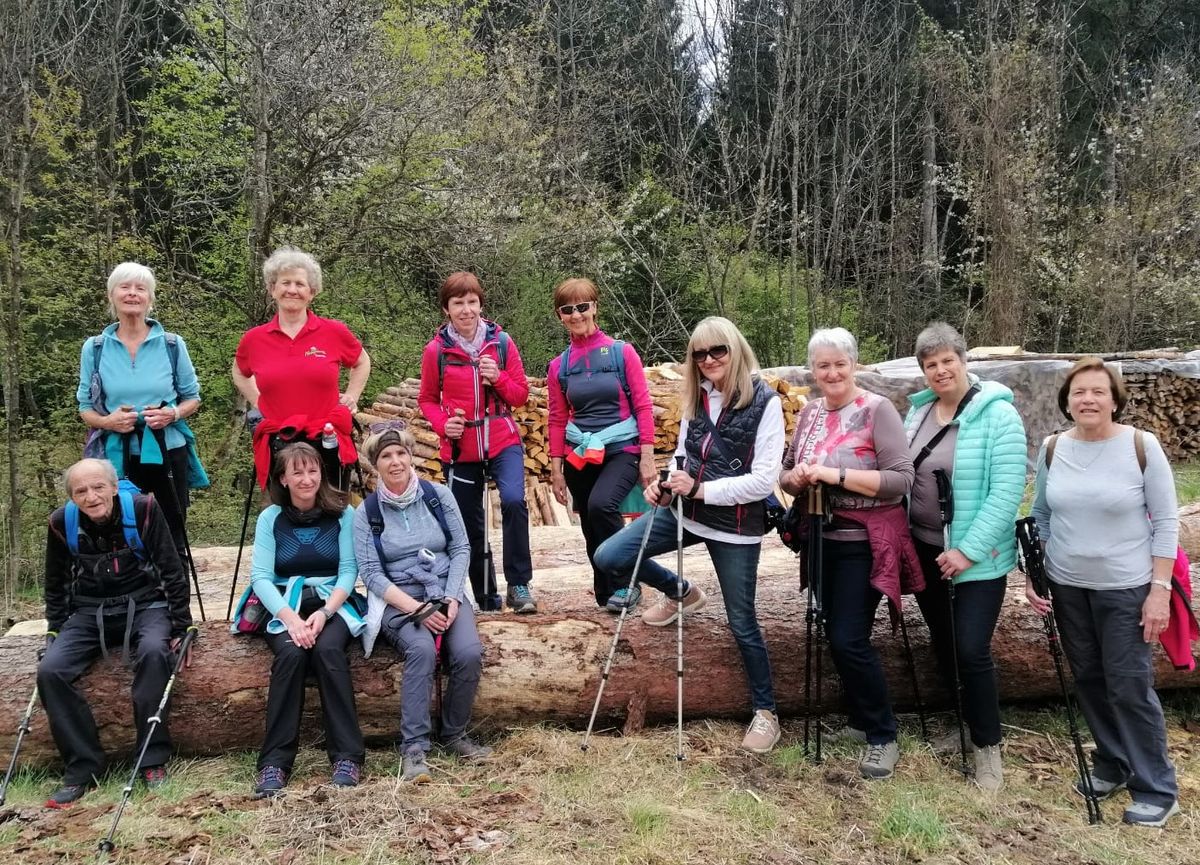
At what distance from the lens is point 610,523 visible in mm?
5031

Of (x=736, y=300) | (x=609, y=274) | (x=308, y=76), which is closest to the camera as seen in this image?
(x=308, y=76)

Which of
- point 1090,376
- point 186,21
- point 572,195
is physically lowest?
point 1090,376

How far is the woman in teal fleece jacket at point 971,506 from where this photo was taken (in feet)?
13.0

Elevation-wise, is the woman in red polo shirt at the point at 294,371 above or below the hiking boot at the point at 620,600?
above

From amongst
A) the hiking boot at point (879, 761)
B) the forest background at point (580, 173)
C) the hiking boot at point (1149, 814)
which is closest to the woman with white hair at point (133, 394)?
the hiking boot at point (879, 761)

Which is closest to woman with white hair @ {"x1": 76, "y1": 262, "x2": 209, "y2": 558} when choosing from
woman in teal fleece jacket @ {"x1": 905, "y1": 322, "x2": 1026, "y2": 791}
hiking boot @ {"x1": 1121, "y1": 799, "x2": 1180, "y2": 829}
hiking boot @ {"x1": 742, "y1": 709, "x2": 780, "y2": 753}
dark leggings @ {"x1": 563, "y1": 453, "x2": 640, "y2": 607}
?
dark leggings @ {"x1": 563, "y1": 453, "x2": 640, "y2": 607}

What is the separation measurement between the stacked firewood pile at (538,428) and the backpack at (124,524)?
544 centimetres

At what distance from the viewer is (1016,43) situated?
60.9ft

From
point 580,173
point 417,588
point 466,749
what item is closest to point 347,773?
point 466,749

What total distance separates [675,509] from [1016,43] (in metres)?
18.5

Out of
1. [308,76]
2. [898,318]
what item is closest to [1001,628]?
[308,76]

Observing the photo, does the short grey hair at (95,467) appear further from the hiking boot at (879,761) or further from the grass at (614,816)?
the hiking boot at (879,761)

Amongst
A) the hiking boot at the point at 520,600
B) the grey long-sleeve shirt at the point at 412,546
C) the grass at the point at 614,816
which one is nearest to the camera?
the grass at the point at 614,816

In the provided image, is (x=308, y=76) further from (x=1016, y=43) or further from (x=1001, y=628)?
(x=1016, y=43)
